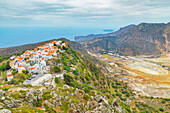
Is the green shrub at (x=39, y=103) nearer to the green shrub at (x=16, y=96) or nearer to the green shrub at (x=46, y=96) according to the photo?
the green shrub at (x=46, y=96)

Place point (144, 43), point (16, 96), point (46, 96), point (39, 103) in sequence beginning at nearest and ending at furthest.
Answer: point (16, 96) → point (39, 103) → point (46, 96) → point (144, 43)

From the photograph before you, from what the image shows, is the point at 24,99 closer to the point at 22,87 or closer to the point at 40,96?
the point at 40,96

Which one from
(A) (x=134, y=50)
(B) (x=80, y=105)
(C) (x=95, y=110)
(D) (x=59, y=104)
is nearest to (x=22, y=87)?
(D) (x=59, y=104)

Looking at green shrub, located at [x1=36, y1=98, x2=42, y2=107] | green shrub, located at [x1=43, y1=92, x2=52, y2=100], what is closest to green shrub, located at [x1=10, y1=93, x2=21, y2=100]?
green shrub, located at [x1=36, y1=98, x2=42, y2=107]

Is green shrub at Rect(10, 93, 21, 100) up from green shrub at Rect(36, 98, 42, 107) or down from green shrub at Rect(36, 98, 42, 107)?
up

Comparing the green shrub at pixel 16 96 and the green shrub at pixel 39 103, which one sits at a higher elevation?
the green shrub at pixel 16 96

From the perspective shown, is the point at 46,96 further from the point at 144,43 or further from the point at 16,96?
the point at 144,43

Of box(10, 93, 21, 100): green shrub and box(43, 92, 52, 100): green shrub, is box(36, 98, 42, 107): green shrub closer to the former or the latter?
box(43, 92, 52, 100): green shrub

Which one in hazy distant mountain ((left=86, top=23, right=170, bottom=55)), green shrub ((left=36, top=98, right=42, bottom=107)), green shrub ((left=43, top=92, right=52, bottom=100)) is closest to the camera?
green shrub ((left=36, top=98, right=42, bottom=107))

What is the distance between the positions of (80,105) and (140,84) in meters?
50.1

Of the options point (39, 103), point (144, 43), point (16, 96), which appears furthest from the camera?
point (144, 43)

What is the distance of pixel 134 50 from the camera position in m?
133

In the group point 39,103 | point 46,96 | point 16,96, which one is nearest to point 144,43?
point 46,96

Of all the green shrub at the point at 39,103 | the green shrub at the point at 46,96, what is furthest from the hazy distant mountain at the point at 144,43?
the green shrub at the point at 39,103
